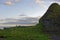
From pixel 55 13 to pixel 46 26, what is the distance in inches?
143

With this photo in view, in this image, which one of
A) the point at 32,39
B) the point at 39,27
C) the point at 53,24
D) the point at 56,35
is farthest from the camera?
the point at 39,27

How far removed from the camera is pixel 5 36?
32875 mm

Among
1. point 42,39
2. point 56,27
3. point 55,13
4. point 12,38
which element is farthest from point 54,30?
point 12,38

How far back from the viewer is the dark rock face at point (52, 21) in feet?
126

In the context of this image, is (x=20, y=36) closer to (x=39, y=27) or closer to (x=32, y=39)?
(x=32, y=39)

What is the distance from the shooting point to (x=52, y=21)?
39.3 m

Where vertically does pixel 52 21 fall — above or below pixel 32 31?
above

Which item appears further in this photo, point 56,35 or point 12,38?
point 56,35

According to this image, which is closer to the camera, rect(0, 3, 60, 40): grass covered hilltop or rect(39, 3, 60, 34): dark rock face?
rect(0, 3, 60, 40): grass covered hilltop

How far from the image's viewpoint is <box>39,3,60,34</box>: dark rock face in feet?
126

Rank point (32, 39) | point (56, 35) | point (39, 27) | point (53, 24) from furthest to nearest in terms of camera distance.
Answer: point (39, 27) < point (53, 24) < point (56, 35) < point (32, 39)

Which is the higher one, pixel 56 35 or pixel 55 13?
pixel 55 13

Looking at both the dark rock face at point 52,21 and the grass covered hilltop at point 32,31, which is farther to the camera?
the dark rock face at point 52,21

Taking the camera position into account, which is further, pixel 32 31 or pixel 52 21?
pixel 32 31
